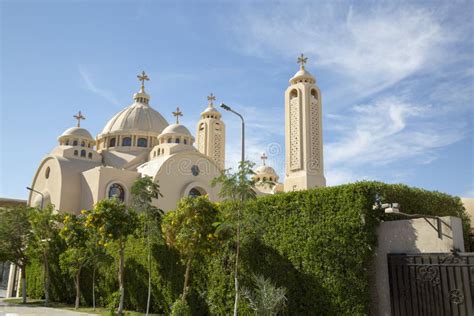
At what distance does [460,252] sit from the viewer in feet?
28.9

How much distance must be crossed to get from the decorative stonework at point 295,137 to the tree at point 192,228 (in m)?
19.1

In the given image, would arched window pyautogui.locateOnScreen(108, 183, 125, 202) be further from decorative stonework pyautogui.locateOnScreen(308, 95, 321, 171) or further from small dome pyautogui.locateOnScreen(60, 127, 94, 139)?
decorative stonework pyautogui.locateOnScreen(308, 95, 321, 171)

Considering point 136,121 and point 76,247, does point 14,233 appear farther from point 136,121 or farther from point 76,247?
point 136,121

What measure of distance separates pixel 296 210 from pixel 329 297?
240cm

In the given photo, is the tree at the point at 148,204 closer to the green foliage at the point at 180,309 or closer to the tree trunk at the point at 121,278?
the tree trunk at the point at 121,278

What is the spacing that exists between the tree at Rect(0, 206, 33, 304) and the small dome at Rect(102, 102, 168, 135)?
1733cm

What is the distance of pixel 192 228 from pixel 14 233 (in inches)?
561

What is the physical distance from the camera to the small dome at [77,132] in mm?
35188

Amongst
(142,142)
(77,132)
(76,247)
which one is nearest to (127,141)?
(142,142)

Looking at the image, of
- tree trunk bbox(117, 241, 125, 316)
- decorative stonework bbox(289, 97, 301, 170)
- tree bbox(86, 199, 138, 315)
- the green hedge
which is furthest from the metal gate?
decorative stonework bbox(289, 97, 301, 170)

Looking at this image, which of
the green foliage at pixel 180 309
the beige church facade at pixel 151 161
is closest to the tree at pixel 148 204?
the green foliage at pixel 180 309

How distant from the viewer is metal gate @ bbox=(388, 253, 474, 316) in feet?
28.0

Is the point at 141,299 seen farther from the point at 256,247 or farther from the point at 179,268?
the point at 256,247

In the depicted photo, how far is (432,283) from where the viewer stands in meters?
9.00
